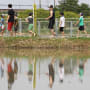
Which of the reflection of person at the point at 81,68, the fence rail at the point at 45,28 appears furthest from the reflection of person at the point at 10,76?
the fence rail at the point at 45,28

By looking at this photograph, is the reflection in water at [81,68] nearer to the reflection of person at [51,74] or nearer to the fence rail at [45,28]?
the reflection of person at [51,74]

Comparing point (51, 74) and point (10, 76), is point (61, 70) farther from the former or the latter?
point (10, 76)

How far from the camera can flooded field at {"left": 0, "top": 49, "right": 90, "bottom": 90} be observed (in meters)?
9.89

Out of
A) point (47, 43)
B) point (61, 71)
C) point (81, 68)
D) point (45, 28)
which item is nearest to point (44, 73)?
point (61, 71)

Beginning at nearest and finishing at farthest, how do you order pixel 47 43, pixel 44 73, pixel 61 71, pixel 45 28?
pixel 44 73
pixel 61 71
pixel 47 43
pixel 45 28

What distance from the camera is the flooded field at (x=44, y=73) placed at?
989 centimetres

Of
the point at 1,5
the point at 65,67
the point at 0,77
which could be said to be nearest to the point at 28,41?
the point at 1,5

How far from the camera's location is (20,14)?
3191 cm

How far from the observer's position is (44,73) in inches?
477

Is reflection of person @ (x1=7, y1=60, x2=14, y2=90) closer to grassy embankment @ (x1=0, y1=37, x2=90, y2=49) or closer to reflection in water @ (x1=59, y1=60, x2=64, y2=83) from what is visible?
reflection in water @ (x1=59, y1=60, x2=64, y2=83)

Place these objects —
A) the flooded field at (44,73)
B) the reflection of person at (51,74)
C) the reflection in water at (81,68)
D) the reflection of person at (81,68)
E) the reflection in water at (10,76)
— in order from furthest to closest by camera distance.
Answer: the reflection of person at (81,68), the reflection in water at (81,68), the reflection of person at (51,74), the reflection in water at (10,76), the flooded field at (44,73)

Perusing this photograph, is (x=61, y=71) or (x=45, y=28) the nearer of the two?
(x=61, y=71)

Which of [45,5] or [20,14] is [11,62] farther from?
[20,14]

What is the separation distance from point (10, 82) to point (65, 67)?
134 inches
